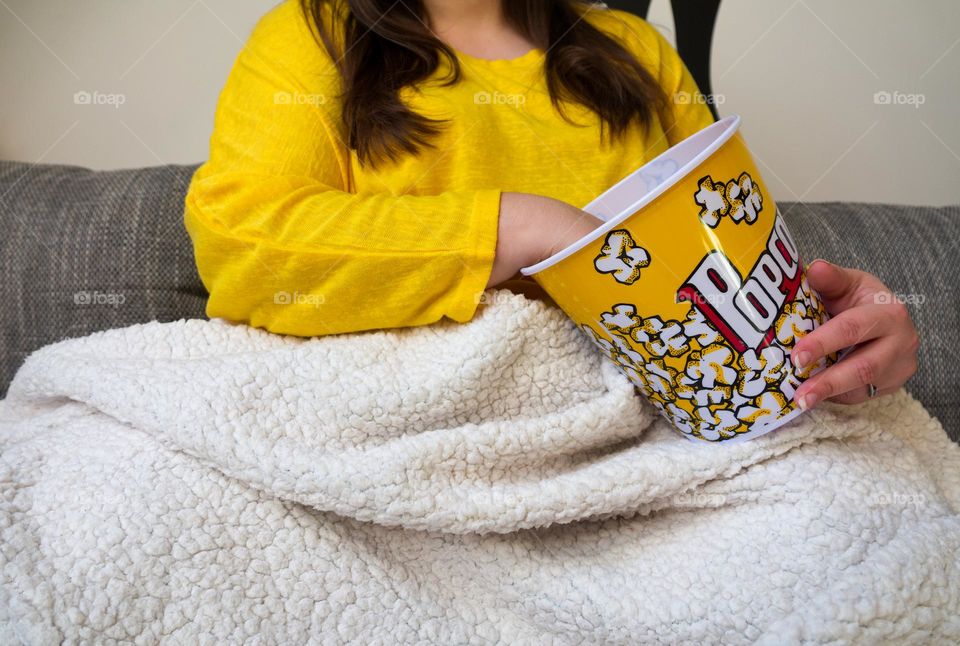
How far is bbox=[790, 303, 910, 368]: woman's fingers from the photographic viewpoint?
21.0 inches

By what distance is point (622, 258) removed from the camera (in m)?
0.51

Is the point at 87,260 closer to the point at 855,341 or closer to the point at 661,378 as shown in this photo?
the point at 661,378

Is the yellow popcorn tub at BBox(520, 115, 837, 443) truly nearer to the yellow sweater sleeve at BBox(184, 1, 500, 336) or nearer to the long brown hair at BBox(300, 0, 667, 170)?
Result: the yellow sweater sleeve at BBox(184, 1, 500, 336)

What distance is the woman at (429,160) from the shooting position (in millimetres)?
625

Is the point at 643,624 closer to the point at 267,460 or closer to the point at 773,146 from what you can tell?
the point at 267,460

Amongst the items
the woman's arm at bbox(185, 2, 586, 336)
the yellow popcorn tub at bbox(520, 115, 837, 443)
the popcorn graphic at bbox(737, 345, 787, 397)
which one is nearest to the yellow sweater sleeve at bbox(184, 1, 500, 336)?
the woman's arm at bbox(185, 2, 586, 336)

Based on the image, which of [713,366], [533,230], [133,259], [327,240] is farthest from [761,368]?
[133,259]

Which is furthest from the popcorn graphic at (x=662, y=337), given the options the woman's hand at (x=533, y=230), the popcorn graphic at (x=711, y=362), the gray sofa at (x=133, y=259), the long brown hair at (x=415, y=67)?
the gray sofa at (x=133, y=259)

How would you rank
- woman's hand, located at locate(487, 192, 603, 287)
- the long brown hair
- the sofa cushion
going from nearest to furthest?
1. woman's hand, located at locate(487, 192, 603, 287)
2. the long brown hair
3. the sofa cushion

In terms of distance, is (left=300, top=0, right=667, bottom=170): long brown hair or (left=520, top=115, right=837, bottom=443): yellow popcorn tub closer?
(left=520, top=115, right=837, bottom=443): yellow popcorn tub

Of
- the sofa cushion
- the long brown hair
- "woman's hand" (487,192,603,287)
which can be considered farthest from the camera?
the sofa cushion

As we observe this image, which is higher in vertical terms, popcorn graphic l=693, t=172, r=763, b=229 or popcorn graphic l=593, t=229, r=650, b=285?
popcorn graphic l=693, t=172, r=763, b=229

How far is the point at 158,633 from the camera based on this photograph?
0.51 meters

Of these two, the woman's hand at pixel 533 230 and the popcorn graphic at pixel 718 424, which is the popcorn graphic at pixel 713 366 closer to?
the popcorn graphic at pixel 718 424
